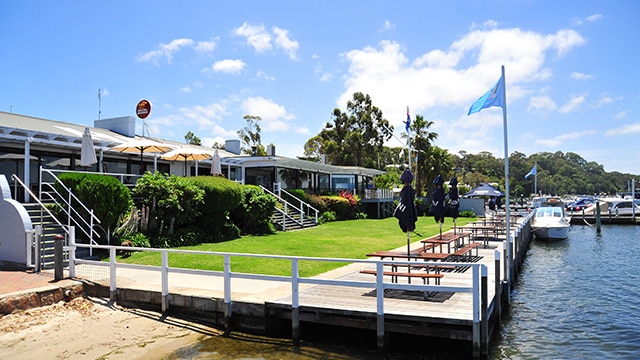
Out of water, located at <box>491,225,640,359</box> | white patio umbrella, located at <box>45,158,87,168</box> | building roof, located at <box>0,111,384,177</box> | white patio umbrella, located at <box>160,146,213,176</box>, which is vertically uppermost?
building roof, located at <box>0,111,384,177</box>

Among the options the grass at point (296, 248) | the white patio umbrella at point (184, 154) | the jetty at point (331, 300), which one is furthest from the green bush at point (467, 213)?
the jetty at point (331, 300)

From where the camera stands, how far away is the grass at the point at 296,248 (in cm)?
1311

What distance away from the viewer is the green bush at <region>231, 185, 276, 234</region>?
21609 millimetres

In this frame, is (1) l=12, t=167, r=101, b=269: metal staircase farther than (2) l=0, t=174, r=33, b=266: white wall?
Yes

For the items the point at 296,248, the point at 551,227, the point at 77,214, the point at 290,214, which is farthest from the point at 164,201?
the point at 551,227

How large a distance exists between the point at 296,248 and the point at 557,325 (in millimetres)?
9537

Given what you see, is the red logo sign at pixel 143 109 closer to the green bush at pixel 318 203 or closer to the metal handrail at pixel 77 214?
the green bush at pixel 318 203

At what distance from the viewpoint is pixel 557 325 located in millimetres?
10070

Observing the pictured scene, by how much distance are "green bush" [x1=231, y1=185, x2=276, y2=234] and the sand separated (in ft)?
38.4

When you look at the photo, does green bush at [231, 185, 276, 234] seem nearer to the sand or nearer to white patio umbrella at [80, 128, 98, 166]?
white patio umbrella at [80, 128, 98, 166]

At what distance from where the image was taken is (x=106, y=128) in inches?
1047

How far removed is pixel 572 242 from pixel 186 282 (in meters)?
25.3

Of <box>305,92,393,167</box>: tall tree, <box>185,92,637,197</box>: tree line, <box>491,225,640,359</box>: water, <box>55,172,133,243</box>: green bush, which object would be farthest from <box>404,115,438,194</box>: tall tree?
<box>55,172,133,243</box>: green bush

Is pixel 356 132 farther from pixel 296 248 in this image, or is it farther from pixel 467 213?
pixel 296 248
